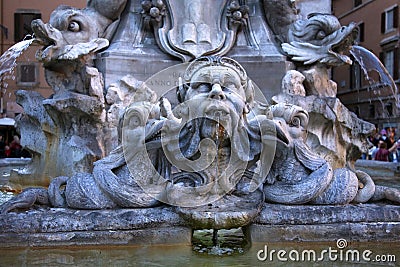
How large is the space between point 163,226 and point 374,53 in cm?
3089

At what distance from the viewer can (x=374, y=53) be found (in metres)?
32.2

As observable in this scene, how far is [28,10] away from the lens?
29.7 m

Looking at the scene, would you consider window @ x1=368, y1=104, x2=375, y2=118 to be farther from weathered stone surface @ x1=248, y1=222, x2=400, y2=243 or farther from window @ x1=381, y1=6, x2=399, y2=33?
weathered stone surface @ x1=248, y1=222, x2=400, y2=243

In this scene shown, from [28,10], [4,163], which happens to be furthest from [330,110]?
[28,10]

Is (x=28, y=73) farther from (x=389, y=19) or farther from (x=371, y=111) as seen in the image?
(x=389, y=19)

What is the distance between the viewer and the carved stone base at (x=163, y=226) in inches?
128

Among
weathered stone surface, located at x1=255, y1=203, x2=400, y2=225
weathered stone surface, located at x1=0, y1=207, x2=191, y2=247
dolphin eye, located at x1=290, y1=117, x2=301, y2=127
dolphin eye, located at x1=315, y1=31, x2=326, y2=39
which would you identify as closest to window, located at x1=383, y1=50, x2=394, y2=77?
dolphin eye, located at x1=315, y1=31, x2=326, y2=39

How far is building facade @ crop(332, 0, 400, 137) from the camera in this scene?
2939 centimetres

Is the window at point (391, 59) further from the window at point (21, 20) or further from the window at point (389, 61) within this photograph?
the window at point (21, 20)

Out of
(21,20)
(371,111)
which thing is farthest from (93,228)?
(371,111)

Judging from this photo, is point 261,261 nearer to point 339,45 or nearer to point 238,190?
point 238,190

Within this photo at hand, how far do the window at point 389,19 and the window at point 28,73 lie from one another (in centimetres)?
1816

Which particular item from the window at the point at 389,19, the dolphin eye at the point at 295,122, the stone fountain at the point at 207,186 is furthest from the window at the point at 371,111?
the dolphin eye at the point at 295,122

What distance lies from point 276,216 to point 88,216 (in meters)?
1.06
